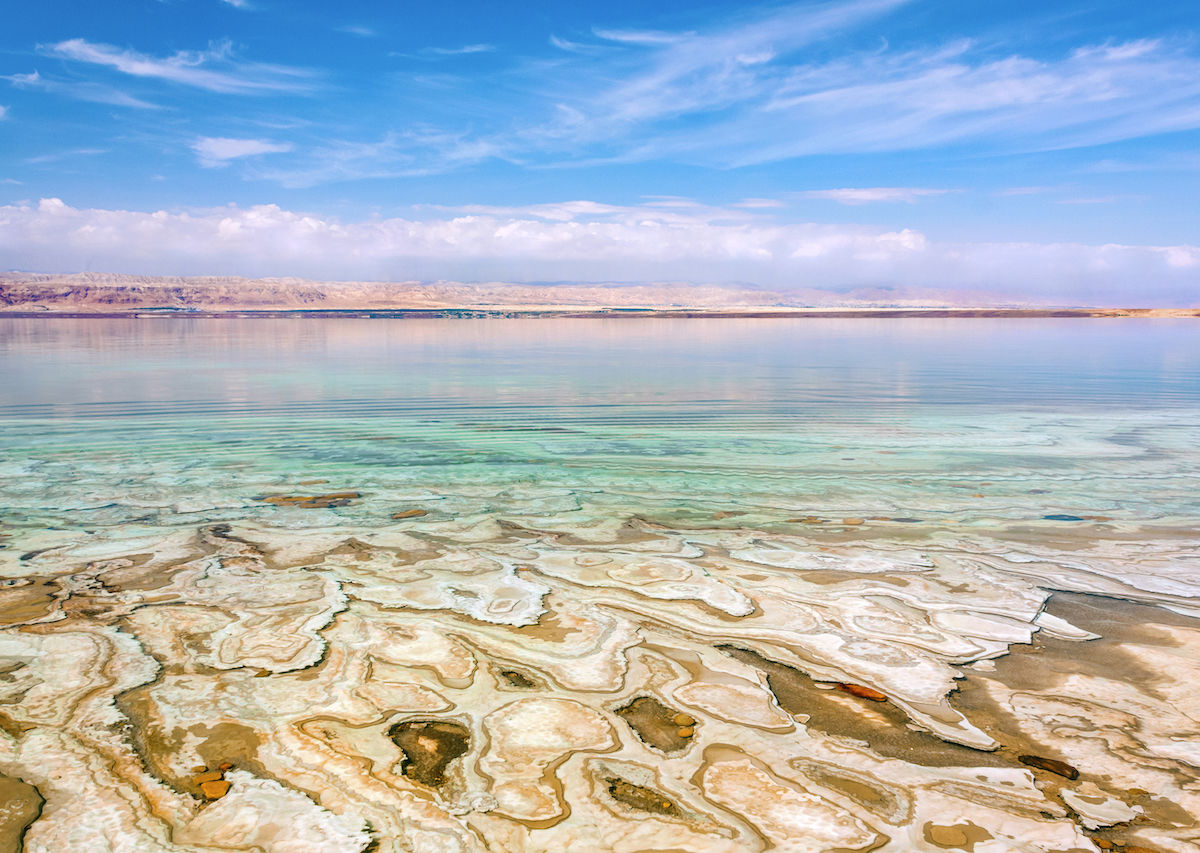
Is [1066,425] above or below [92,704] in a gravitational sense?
above

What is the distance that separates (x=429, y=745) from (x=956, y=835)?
6.81ft

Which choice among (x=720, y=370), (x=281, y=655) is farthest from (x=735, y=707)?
(x=720, y=370)

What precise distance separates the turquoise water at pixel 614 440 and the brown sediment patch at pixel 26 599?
1507mm

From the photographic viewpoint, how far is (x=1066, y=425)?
12000 mm

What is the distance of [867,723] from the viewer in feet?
11.7

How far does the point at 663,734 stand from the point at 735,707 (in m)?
0.42

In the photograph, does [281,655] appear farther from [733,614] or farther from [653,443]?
[653,443]

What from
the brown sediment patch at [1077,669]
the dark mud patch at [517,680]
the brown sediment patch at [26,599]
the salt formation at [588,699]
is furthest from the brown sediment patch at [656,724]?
the brown sediment patch at [26,599]

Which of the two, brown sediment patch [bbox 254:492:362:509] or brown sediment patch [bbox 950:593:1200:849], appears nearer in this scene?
brown sediment patch [bbox 950:593:1200:849]

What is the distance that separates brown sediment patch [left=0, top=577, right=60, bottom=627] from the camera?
15.0 feet

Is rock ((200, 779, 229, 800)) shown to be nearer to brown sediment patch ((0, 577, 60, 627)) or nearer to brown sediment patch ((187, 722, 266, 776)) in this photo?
brown sediment patch ((187, 722, 266, 776))

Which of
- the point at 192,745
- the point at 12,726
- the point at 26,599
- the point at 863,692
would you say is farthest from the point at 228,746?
the point at 863,692

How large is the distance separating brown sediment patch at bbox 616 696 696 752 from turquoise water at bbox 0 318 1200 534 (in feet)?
11.1

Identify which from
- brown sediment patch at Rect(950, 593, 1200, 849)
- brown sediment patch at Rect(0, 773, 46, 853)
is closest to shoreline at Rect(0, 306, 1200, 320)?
brown sediment patch at Rect(950, 593, 1200, 849)
